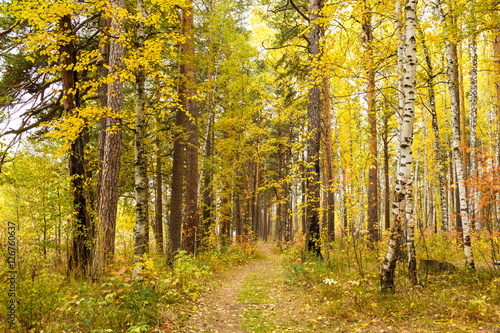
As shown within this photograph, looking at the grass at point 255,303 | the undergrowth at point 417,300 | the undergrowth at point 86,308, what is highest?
the undergrowth at point 86,308

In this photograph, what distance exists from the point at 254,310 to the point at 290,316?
907 millimetres

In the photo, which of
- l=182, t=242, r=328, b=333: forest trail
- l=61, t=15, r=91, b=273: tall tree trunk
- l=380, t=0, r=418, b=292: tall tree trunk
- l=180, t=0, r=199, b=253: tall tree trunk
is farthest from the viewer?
l=180, t=0, r=199, b=253: tall tree trunk

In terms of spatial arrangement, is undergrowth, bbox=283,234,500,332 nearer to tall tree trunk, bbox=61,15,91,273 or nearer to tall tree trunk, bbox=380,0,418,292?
tall tree trunk, bbox=380,0,418,292

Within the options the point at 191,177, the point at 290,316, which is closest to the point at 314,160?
the point at 191,177

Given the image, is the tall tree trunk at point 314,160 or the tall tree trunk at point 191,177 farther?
the tall tree trunk at point 191,177

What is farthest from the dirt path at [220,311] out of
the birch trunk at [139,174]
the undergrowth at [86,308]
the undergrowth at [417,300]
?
the undergrowth at [417,300]

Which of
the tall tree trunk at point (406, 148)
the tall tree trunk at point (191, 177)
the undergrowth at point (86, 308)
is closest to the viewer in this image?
the undergrowth at point (86, 308)

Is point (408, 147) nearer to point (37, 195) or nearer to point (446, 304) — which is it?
point (446, 304)

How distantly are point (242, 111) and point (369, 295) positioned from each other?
1041 centimetres

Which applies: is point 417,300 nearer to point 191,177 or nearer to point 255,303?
point 255,303

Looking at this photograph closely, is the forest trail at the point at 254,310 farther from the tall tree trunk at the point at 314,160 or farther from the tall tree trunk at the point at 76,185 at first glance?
the tall tree trunk at the point at 76,185

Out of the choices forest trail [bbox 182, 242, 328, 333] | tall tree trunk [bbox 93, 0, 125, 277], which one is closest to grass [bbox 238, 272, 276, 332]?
forest trail [bbox 182, 242, 328, 333]

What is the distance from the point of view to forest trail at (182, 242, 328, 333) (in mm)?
4770

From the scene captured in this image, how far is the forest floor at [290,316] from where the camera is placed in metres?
4.12
